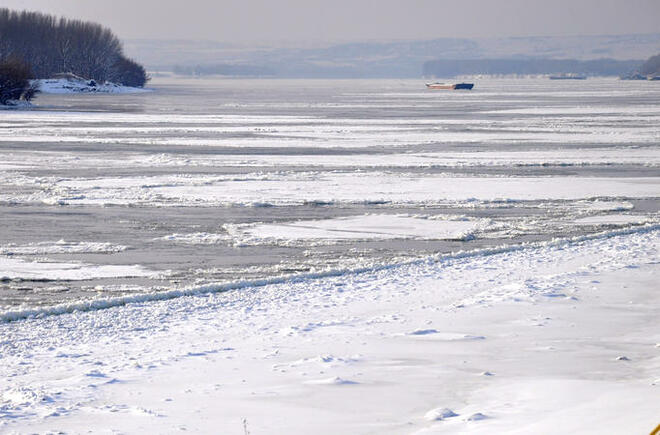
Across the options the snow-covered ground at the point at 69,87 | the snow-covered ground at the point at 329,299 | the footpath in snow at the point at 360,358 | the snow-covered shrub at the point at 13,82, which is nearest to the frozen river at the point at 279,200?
the snow-covered ground at the point at 329,299

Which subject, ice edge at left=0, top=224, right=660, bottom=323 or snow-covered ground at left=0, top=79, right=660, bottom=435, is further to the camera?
ice edge at left=0, top=224, right=660, bottom=323

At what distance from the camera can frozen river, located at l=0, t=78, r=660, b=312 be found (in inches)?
344

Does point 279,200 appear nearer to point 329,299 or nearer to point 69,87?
point 329,299

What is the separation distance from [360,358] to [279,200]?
7.50 metres

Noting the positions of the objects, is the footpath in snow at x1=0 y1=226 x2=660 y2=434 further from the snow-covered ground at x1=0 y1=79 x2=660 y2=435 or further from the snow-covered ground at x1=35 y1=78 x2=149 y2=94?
the snow-covered ground at x1=35 y1=78 x2=149 y2=94

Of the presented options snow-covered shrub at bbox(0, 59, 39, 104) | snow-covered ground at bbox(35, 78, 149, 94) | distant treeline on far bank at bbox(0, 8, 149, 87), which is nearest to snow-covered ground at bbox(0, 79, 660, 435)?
snow-covered shrub at bbox(0, 59, 39, 104)

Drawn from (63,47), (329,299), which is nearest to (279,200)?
(329,299)

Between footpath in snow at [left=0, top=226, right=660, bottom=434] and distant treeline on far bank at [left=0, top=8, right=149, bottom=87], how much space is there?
303ft

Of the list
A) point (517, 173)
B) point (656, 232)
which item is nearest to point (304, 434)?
point (656, 232)

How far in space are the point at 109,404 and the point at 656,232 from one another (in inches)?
280

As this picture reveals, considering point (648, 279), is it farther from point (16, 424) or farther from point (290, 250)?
point (16, 424)

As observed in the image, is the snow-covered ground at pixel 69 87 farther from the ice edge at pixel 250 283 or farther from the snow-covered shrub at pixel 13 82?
the ice edge at pixel 250 283

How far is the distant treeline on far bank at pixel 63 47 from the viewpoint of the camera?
9838cm

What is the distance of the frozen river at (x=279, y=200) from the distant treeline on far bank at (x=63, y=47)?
76555 millimetres
